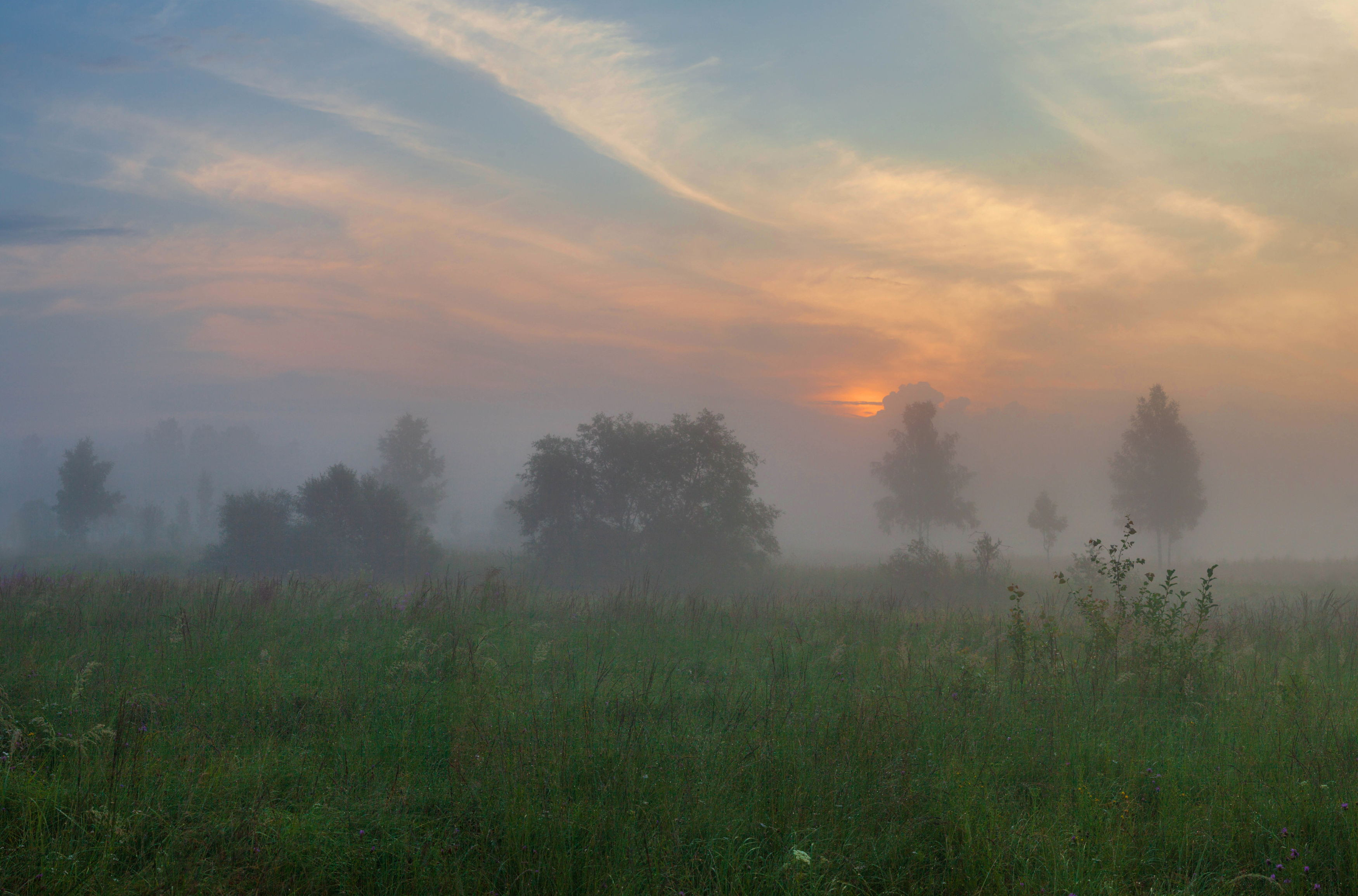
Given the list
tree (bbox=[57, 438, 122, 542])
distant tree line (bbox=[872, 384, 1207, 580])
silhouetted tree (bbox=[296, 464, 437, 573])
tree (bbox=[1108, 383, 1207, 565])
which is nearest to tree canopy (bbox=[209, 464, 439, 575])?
silhouetted tree (bbox=[296, 464, 437, 573])

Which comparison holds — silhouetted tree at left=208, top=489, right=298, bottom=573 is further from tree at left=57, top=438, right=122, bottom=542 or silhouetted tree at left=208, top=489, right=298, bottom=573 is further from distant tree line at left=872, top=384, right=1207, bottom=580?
tree at left=57, top=438, right=122, bottom=542

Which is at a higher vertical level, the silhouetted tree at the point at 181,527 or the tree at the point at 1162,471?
the tree at the point at 1162,471

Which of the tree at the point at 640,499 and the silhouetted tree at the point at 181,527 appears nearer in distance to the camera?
the tree at the point at 640,499

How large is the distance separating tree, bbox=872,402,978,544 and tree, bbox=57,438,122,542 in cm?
6592

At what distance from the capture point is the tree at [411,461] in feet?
200

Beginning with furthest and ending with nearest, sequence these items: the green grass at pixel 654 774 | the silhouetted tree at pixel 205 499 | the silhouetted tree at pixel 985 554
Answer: the silhouetted tree at pixel 205 499, the silhouetted tree at pixel 985 554, the green grass at pixel 654 774

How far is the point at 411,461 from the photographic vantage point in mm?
61531

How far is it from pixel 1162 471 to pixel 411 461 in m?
59.5

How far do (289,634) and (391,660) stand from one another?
2595 millimetres

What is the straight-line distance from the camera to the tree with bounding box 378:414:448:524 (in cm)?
6084

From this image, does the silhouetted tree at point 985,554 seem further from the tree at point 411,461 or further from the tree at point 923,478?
the tree at point 411,461

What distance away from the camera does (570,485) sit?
3012 cm

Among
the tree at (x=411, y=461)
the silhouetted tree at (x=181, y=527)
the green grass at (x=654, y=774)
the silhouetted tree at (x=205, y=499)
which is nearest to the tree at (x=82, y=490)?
the silhouetted tree at (x=181, y=527)

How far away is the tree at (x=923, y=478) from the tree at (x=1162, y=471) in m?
11.9
